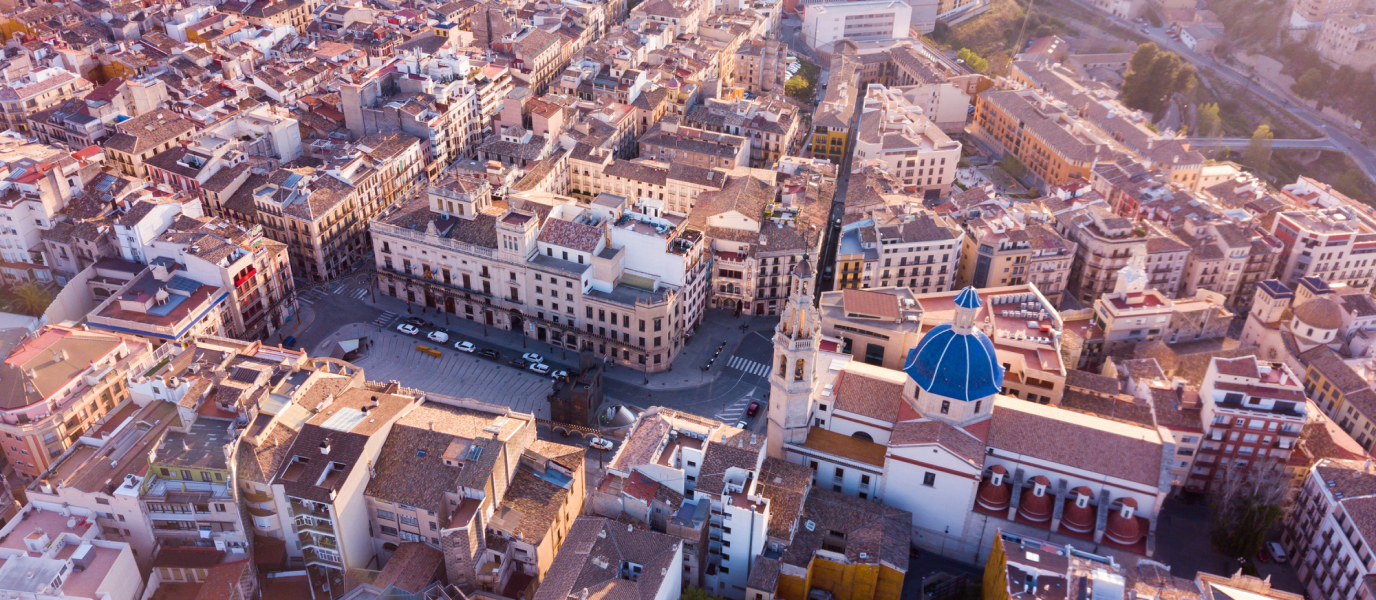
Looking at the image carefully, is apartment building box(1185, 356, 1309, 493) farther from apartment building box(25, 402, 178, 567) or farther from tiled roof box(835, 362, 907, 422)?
apartment building box(25, 402, 178, 567)

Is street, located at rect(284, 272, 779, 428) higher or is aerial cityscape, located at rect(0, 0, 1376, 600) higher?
aerial cityscape, located at rect(0, 0, 1376, 600)

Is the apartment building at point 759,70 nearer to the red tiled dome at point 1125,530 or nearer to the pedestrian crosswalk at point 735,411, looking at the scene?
the pedestrian crosswalk at point 735,411

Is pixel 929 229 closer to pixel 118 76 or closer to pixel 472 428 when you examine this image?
pixel 472 428

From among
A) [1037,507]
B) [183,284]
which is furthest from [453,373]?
[1037,507]

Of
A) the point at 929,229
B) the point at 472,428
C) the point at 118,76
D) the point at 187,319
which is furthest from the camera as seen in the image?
the point at 118,76

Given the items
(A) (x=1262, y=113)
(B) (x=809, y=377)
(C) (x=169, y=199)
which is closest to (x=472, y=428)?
(B) (x=809, y=377)

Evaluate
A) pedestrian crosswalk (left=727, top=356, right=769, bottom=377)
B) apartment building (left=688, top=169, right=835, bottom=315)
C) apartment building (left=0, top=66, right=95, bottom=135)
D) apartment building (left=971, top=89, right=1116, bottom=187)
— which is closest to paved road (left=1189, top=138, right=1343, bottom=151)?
apartment building (left=971, top=89, right=1116, bottom=187)
